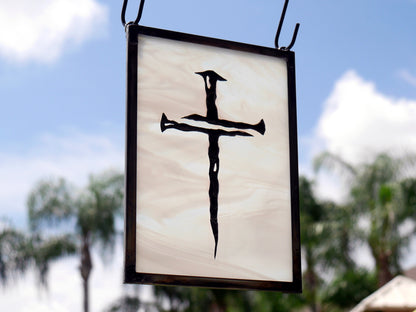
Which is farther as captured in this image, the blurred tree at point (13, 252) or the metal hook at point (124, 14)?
the blurred tree at point (13, 252)

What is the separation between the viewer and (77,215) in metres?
23.7

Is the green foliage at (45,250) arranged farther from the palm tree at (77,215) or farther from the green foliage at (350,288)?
the green foliage at (350,288)

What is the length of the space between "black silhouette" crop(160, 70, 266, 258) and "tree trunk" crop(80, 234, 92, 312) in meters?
20.6

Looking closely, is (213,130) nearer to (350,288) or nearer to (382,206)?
(382,206)

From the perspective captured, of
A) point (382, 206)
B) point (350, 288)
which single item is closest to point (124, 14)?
point (382, 206)

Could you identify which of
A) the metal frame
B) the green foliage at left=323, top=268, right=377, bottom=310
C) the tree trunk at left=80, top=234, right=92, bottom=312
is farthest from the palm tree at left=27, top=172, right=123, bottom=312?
→ the metal frame

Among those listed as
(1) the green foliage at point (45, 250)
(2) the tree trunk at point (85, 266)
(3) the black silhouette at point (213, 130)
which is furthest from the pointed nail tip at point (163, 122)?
(1) the green foliage at point (45, 250)

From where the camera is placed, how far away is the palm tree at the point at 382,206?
18.3 metres

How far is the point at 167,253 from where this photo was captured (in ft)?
7.19

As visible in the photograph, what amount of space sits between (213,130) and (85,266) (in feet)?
70.6

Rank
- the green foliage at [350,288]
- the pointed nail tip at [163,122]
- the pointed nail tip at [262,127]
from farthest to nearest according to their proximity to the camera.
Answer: the green foliage at [350,288] → the pointed nail tip at [262,127] → the pointed nail tip at [163,122]

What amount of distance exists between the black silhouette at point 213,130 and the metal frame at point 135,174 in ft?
0.36

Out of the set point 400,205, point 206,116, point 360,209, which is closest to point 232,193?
point 206,116

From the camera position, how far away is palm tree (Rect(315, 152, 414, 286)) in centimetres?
1827
